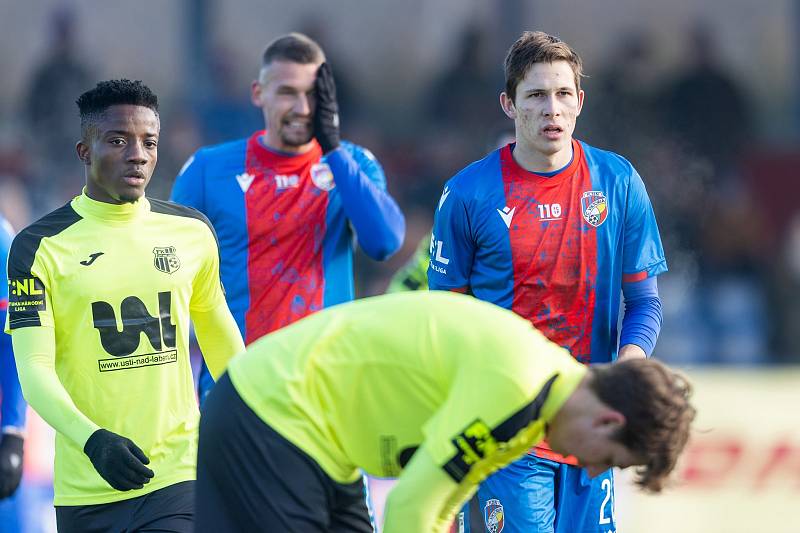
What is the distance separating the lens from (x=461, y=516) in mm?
5449

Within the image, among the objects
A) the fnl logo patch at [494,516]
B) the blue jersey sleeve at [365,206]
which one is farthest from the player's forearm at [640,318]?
the blue jersey sleeve at [365,206]

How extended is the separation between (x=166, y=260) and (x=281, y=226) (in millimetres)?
1502

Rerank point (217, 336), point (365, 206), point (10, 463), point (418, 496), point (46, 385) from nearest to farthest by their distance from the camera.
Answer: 1. point (418, 496)
2. point (46, 385)
3. point (217, 336)
4. point (10, 463)
5. point (365, 206)

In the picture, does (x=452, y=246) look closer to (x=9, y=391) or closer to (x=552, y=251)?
(x=552, y=251)

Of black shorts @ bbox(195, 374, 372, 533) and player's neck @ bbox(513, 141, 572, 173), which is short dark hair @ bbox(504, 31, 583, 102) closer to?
player's neck @ bbox(513, 141, 572, 173)

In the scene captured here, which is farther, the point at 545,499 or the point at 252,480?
the point at 545,499

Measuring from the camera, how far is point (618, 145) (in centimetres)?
1227

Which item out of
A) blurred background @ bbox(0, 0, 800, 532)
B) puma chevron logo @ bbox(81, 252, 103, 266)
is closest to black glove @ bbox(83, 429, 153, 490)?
puma chevron logo @ bbox(81, 252, 103, 266)

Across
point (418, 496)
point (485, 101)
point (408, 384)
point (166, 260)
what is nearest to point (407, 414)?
point (408, 384)

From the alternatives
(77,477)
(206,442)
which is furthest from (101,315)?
(206,442)

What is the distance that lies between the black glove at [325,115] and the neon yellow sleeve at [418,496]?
306 cm

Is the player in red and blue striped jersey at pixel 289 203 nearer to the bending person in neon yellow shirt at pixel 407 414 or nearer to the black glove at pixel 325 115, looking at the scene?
the black glove at pixel 325 115

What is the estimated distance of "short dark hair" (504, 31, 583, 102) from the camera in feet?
17.2

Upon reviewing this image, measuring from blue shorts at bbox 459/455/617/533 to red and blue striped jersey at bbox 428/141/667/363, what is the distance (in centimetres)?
47
